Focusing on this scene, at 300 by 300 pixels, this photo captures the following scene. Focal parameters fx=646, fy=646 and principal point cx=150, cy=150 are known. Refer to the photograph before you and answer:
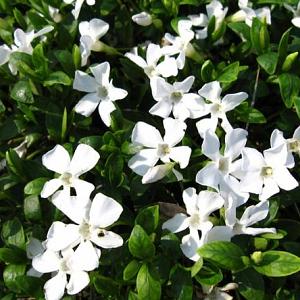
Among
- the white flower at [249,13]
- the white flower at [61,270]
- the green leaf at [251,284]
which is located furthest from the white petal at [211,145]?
the white flower at [249,13]

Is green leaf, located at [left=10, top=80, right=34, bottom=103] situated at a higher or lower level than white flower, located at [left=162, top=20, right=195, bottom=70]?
lower

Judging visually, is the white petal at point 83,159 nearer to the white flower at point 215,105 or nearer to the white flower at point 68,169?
the white flower at point 68,169

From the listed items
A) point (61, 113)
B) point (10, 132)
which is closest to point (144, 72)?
point (61, 113)

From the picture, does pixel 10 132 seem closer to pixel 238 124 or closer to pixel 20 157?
pixel 20 157

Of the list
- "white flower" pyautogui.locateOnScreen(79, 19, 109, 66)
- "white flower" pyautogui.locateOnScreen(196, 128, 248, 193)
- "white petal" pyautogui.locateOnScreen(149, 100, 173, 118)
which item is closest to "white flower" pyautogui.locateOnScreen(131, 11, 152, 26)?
"white flower" pyautogui.locateOnScreen(79, 19, 109, 66)

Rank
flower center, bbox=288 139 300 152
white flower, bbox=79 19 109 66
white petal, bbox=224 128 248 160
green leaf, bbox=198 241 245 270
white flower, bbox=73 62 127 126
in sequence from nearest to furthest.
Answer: green leaf, bbox=198 241 245 270 → white petal, bbox=224 128 248 160 → flower center, bbox=288 139 300 152 → white flower, bbox=73 62 127 126 → white flower, bbox=79 19 109 66

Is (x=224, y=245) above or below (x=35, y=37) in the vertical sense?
below

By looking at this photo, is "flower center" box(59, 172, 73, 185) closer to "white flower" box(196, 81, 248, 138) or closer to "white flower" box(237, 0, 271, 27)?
"white flower" box(196, 81, 248, 138)

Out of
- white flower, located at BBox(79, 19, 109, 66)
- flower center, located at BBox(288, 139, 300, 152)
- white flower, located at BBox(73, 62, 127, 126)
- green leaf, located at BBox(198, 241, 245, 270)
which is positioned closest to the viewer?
green leaf, located at BBox(198, 241, 245, 270)
